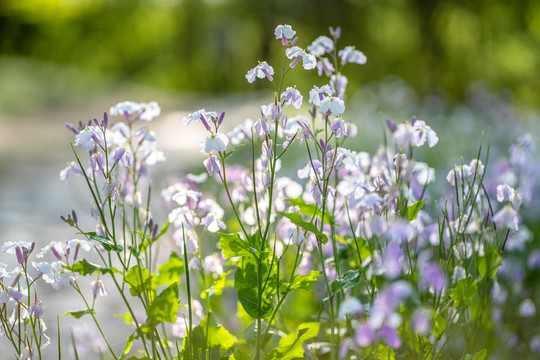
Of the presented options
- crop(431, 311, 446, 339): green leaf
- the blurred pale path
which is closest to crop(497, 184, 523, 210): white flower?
crop(431, 311, 446, 339): green leaf

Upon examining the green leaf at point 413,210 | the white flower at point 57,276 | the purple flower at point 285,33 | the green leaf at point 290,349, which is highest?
the purple flower at point 285,33

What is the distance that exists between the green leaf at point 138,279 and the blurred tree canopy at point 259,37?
1064 cm

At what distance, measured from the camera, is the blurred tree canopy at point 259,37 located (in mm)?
13117

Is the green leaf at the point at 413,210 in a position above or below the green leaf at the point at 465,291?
above

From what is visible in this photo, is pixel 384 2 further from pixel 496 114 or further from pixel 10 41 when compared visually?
pixel 10 41

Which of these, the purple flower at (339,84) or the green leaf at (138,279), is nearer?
the green leaf at (138,279)

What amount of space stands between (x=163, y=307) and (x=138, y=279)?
10cm

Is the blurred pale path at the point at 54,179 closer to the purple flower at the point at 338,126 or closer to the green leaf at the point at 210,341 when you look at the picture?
the green leaf at the point at 210,341

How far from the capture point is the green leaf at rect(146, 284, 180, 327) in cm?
130

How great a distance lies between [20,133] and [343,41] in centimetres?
888

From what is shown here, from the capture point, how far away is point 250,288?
1404 mm

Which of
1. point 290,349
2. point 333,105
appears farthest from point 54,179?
point 333,105

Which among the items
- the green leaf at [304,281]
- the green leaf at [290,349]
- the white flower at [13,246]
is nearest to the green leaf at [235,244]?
the green leaf at [304,281]

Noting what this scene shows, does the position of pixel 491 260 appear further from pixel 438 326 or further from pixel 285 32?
pixel 285 32
